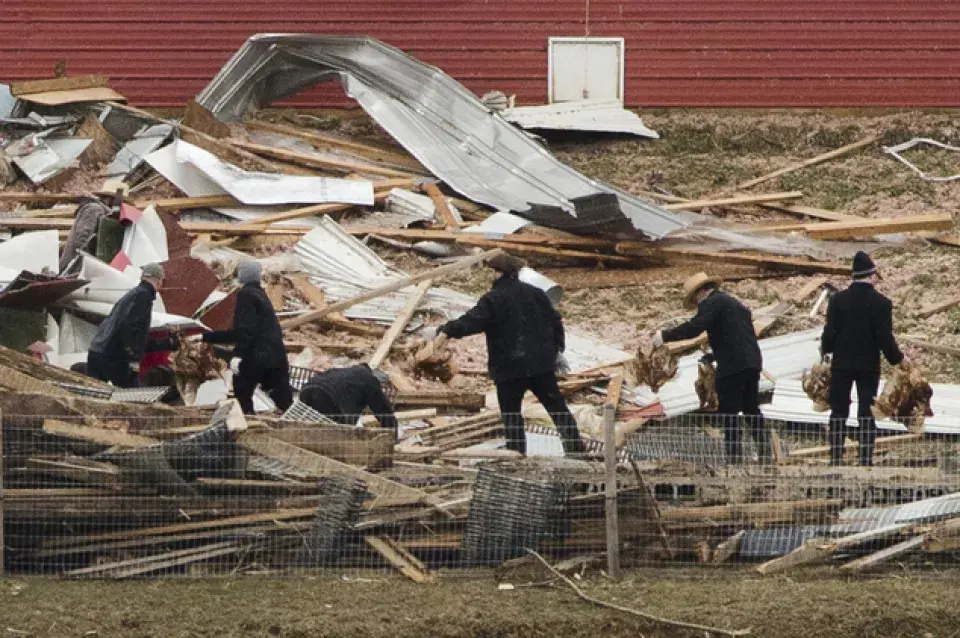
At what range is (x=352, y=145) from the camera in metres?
22.8

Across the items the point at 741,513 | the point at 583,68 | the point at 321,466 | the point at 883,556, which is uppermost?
the point at 583,68

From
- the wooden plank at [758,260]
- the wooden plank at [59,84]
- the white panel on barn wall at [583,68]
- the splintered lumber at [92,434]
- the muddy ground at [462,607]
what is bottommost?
the muddy ground at [462,607]

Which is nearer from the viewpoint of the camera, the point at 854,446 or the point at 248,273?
the point at 854,446

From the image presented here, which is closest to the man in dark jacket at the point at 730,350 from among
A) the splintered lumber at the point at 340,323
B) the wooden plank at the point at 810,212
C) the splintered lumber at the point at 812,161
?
the splintered lumber at the point at 340,323

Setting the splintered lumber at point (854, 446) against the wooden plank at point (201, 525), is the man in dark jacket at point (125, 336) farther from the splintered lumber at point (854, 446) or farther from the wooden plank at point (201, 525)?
the splintered lumber at point (854, 446)

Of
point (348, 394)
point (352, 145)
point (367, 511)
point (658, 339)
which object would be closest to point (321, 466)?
point (367, 511)

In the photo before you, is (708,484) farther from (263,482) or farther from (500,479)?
(263,482)

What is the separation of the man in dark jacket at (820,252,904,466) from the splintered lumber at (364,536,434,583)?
3.31m

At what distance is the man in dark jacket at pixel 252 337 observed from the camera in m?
14.5

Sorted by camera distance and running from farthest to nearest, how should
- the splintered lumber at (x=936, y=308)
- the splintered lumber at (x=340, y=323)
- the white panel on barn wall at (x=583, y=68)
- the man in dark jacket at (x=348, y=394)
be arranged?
the white panel on barn wall at (x=583, y=68) < the splintered lumber at (x=936, y=308) < the splintered lumber at (x=340, y=323) < the man in dark jacket at (x=348, y=394)

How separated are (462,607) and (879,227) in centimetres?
1052

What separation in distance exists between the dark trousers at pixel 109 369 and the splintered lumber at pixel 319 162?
7591 mm

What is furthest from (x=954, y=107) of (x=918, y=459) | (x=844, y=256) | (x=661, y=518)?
(x=661, y=518)

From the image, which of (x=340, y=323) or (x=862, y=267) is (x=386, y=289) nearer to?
(x=340, y=323)
